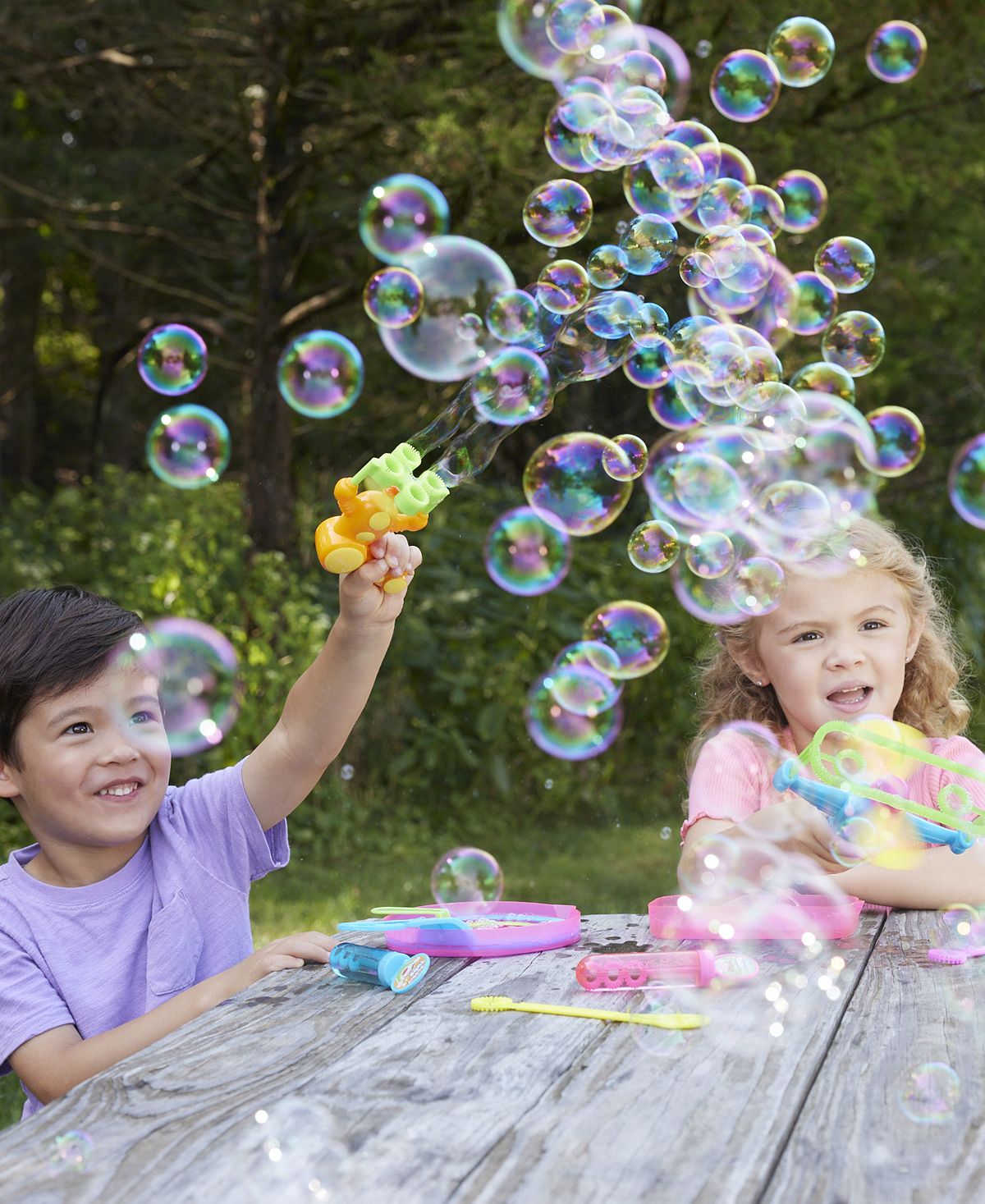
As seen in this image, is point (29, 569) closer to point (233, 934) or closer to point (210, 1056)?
point (233, 934)

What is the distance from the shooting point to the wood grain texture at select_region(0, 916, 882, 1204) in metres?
1.07

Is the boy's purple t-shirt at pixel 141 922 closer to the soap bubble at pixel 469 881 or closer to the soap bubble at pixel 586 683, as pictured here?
the soap bubble at pixel 469 881

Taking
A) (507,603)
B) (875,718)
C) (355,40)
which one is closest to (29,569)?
(507,603)

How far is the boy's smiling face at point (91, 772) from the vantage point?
1.99 metres

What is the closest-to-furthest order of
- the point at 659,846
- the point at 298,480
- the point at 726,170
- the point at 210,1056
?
1. the point at 210,1056
2. the point at 726,170
3. the point at 659,846
4. the point at 298,480

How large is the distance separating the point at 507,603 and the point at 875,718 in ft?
13.0

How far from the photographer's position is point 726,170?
154 inches

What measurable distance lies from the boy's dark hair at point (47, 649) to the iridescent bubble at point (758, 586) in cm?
106

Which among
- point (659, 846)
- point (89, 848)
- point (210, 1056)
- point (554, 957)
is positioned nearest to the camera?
point (210, 1056)

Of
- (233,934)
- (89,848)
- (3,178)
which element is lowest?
(233,934)

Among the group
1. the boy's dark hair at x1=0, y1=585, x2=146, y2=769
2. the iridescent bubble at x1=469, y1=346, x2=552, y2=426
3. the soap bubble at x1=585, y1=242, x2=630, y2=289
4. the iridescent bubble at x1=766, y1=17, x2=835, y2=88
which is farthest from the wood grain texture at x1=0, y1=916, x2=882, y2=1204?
the iridescent bubble at x1=766, y1=17, x2=835, y2=88

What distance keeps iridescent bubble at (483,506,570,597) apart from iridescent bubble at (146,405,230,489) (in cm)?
82

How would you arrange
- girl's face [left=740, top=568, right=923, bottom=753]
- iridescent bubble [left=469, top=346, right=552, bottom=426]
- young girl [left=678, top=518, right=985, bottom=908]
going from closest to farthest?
young girl [left=678, top=518, right=985, bottom=908] < girl's face [left=740, top=568, right=923, bottom=753] < iridescent bubble [left=469, top=346, right=552, bottom=426]

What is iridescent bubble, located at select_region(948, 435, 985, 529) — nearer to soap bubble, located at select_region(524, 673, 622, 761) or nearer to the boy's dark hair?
soap bubble, located at select_region(524, 673, 622, 761)
